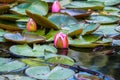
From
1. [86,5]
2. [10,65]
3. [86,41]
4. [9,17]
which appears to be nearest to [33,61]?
[10,65]

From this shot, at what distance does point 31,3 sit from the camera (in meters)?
3.04

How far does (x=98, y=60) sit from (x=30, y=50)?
1.30 feet

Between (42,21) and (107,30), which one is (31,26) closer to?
(42,21)


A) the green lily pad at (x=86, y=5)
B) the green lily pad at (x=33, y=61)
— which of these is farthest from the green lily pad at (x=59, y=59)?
the green lily pad at (x=86, y=5)

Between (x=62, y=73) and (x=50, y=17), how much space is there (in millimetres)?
984

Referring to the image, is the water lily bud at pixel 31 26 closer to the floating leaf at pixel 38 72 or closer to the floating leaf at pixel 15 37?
the floating leaf at pixel 15 37

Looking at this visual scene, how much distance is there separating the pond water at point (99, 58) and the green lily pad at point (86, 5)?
0.97 m

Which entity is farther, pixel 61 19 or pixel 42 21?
pixel 61 19

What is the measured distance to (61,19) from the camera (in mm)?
2688

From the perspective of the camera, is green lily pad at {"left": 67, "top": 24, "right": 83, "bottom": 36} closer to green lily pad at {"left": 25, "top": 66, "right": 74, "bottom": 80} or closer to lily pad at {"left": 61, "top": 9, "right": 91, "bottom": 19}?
lily pad at {"left": 61, "top": 9, "right": 91, "bottom": 19}

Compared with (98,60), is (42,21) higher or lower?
higher

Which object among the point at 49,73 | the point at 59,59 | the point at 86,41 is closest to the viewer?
the point at 49,73

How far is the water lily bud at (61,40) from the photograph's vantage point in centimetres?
221

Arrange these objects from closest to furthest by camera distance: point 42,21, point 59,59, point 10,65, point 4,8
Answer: point 10,65, point 59,59, point 42,21, point 4,8
